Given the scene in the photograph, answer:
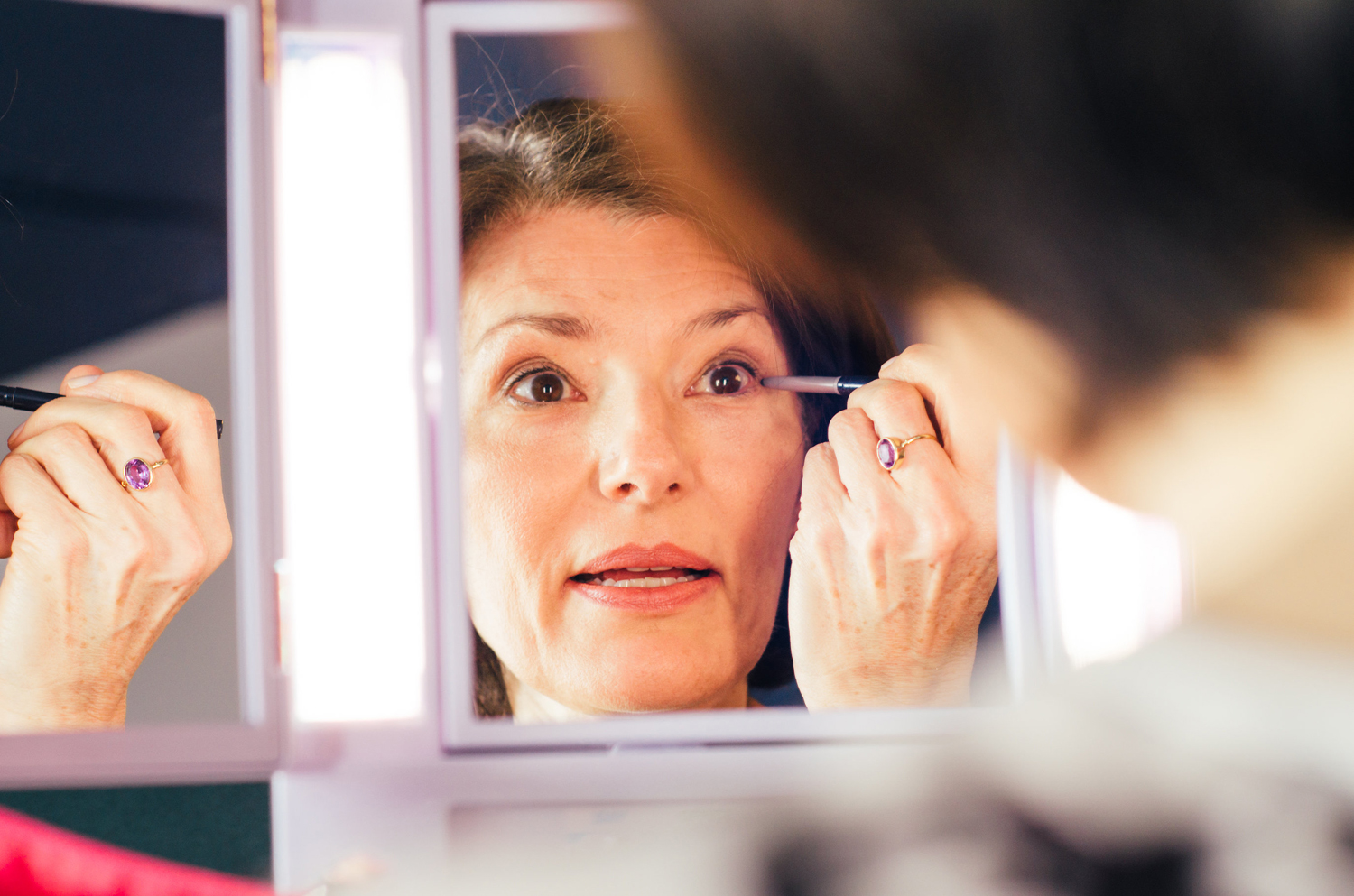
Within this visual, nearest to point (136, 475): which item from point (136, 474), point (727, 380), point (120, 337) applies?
point (136, 474)

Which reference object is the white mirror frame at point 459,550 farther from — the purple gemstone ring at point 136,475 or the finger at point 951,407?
the purple gemstone ring at point 136,475

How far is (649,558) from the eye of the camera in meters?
0.72

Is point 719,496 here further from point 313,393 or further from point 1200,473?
point 1200,473

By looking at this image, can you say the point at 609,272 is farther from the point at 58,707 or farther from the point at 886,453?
the point at 58,707

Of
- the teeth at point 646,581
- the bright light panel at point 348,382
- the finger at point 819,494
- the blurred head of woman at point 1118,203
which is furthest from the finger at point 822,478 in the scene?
the blurred head of woman at point 1118,203

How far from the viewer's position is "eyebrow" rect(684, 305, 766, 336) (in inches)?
28.0

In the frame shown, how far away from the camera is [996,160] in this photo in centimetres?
23

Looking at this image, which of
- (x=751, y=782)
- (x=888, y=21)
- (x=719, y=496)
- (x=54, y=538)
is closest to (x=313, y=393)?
(x=54, y=538)

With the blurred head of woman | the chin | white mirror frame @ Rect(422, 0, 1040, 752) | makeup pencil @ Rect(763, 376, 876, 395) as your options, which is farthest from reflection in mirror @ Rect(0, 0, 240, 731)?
the blurred head of woman

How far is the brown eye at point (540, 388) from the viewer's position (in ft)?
2.35

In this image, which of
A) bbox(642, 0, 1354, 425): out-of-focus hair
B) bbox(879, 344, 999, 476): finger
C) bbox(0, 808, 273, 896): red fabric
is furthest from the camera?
bbox(879, 344, 999, 476): finger

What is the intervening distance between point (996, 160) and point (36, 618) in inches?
28.3

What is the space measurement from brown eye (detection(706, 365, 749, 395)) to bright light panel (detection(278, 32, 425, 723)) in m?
0.23

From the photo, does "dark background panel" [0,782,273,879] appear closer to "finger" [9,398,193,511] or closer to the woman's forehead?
"finger" [9,398,193,511]
